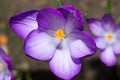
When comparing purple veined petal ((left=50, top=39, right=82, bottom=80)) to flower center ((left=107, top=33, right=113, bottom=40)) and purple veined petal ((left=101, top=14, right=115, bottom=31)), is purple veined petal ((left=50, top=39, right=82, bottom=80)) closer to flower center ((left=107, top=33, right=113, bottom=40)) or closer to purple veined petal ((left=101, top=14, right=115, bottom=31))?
purple veined petal ((left=101, top=14, right=115, bottom=31))

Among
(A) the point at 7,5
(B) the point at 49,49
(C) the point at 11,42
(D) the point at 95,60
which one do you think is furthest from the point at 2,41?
(B) the point at 49,49

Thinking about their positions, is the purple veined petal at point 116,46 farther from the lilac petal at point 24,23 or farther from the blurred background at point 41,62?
the lilac petal at point 24,23

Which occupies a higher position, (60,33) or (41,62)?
(60,33)

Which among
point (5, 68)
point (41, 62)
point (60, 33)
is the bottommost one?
point (41, 62)

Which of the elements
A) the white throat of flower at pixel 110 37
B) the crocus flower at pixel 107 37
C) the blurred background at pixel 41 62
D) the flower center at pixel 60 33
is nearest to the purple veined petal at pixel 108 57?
the crocus flower at pixel 107 37

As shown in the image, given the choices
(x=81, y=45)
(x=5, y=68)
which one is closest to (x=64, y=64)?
(x=81, y=45)

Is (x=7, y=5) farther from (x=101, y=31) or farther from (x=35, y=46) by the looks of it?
(x=35, y=46)

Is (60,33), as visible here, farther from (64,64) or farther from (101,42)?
(101,42)

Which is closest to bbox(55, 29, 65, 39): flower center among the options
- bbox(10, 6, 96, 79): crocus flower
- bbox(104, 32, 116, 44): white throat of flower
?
bbox(10, 6, 96, 79): crocus flower

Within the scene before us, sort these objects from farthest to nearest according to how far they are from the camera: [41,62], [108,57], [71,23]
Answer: [41,62], [108,57], [71,23]
